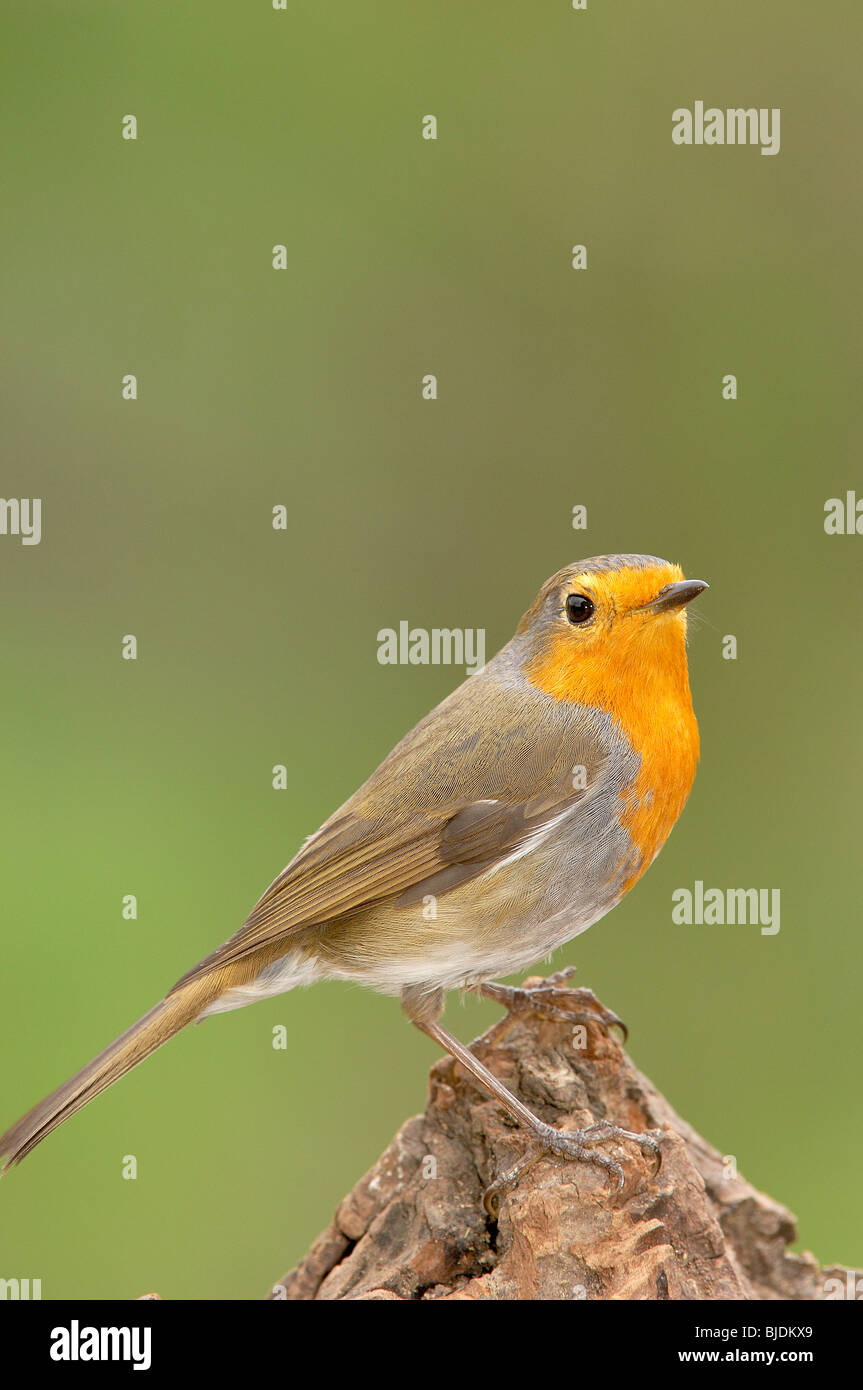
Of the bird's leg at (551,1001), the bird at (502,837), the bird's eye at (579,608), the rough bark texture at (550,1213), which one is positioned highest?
the bird's eye at (579,608)

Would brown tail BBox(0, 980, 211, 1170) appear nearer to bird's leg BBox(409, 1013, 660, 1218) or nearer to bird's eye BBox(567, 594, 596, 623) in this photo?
bird's leg BBox(409, 1013, 660, 1218)

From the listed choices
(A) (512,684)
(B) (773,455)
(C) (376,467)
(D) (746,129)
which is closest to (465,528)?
(C) (376,467)

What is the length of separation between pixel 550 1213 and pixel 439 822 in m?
1.07

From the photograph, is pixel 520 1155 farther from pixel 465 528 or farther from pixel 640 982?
pixel 465 528

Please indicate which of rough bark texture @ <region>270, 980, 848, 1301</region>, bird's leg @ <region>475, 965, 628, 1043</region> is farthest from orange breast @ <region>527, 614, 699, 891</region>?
rough bark texture @ <region>270, 980, 848, 1301</region>

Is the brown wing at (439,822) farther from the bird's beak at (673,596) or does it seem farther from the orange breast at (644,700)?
the bird's beak at (673,596)

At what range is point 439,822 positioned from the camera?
400cm

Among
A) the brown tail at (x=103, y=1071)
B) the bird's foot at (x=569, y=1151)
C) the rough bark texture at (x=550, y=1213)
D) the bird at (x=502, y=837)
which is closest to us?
the rough bark texture at (x=550, y=1213)

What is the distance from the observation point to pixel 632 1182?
11.8 ft

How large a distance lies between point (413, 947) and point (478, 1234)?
76 centimetres

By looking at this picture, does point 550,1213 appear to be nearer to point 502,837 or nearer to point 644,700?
point 502,837

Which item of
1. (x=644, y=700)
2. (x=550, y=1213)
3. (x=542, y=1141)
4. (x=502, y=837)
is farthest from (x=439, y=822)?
(x=550, y=1213)

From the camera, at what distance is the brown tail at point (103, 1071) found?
3.71 metres

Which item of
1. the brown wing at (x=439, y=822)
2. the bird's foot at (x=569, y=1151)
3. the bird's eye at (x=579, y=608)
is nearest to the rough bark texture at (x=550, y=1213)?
the bird's foot at (x=569, y=1151)
